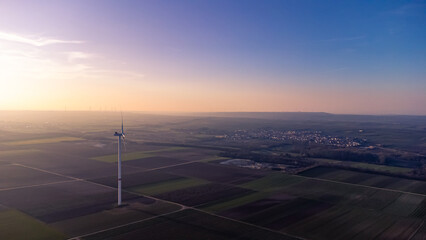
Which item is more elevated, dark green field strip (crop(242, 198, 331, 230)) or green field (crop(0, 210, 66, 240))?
green field (crop(0, 210, 66, 240))

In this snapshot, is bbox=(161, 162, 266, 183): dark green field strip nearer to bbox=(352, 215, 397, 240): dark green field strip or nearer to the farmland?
the farmland

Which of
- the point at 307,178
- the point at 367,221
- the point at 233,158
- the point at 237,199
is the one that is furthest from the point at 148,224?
the point at 233,158

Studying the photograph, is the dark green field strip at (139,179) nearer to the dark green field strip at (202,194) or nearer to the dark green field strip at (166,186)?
the dark green field strip at (166,186)

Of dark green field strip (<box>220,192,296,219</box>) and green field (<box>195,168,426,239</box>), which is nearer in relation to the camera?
green field (<box>195,168,426,239</box>)

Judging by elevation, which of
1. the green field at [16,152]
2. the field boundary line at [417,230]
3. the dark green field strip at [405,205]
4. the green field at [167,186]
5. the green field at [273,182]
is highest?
the green field at [16,152]

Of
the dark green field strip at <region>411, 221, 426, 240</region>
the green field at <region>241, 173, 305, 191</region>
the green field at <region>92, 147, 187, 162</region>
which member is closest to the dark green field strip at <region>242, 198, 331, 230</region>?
the green field at <region>241, 173, 305, 191</region>

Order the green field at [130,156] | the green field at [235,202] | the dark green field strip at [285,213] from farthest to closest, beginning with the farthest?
1. the green field at [130,156]
2. the green field at [235,202]
3. the dark green field strip at [285,213]

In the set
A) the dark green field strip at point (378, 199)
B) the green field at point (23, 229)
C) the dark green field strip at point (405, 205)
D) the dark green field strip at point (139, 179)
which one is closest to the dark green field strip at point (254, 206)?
the dark green field strip at point (378, 199)
